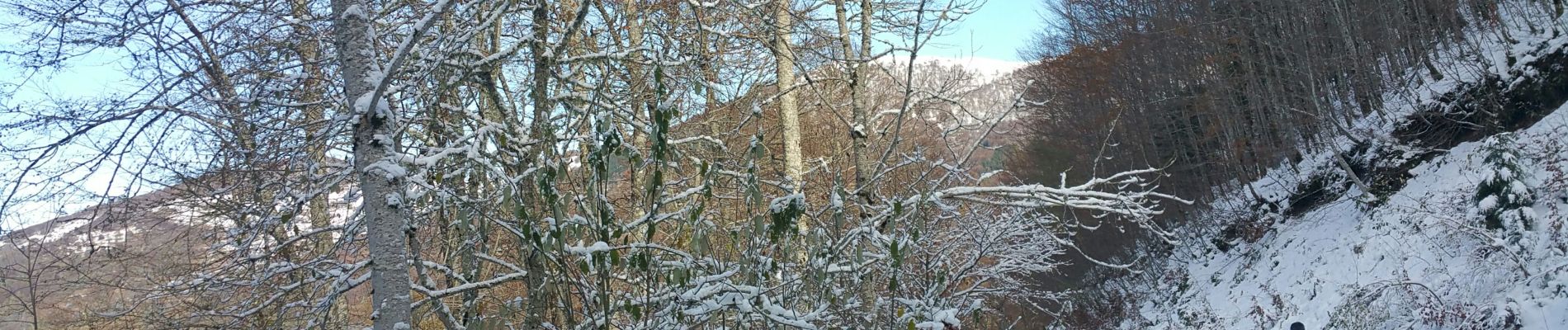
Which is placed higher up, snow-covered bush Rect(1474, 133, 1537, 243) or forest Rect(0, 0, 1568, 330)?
forest Rect(0, 0, 1568, 330)

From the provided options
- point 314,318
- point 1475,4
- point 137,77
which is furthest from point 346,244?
point 1475,4

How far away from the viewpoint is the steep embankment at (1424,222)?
792 cm

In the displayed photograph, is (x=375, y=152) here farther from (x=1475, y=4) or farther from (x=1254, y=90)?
(x=1254, y=90)

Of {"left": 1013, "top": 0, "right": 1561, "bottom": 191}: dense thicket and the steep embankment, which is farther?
{"left": 1013, "top": 0, "right": 1561, "bottom": 191}: dense thicket

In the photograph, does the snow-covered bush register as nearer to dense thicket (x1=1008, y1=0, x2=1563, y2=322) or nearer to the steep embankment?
the steep embankment

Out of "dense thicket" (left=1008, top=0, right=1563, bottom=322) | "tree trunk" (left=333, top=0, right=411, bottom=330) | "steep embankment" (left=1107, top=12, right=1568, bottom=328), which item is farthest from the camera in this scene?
"dense thicket" (left=1008, top=0, right=1563, bottom=322)

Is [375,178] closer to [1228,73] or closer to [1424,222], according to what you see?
[1424,222]

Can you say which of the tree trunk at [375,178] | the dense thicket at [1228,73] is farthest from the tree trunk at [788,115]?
the tree trunk at [375,178]

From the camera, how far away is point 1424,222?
32.8 ft

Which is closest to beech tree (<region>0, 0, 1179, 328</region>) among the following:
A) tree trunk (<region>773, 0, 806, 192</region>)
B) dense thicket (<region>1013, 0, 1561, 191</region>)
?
tree trunk (<region>773, 0, 806, 192</region>)

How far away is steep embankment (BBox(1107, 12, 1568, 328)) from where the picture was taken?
26.0 feet

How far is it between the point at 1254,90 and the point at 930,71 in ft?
37.8

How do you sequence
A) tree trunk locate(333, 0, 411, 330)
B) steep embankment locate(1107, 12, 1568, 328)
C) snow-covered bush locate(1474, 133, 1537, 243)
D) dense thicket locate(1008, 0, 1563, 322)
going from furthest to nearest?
dense thicket locate(1008, 0, 1563, 322) < snow-covered bush locate(1474, 133, 1537, 243) < steep embankment locate(1107, 12, 1568, 328) < tree trunk locate(333, 0, 411, 330)

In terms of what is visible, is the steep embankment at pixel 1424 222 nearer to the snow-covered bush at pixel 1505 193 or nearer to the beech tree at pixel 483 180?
the snow-covered bush at pixel 1505 193
